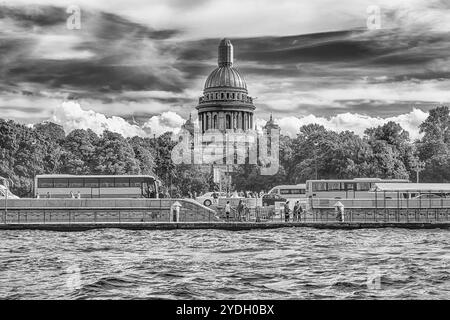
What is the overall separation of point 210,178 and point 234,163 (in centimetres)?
499

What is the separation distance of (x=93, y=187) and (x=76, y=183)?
4.48 feet

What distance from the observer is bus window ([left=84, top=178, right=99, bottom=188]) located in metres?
53.2

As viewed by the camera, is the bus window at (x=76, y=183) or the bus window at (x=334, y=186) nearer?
the bus window at (x=76, y=183)

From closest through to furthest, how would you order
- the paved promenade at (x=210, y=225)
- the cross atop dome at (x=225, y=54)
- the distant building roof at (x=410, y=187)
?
the paved promenade at (x=210, y=225) → the distant building roof at (x=410, y=187) → the cross atop dome at (x=225, y=54)

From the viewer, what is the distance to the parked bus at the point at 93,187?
5297cm

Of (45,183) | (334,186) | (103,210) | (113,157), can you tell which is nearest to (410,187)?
(334,186)

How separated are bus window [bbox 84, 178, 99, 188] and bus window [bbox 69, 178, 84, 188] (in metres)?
0.27

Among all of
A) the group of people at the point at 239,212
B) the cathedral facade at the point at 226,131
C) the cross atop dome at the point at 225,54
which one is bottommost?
the group of people at the point at 239,212

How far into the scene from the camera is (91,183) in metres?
53.3

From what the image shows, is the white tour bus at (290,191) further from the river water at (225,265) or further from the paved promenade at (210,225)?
the river water at (225,265)

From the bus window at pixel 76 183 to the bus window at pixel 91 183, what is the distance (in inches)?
10.7

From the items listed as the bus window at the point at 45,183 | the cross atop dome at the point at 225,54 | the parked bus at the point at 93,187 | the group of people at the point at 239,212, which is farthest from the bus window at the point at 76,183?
the cross atop dome at the point at 225,54

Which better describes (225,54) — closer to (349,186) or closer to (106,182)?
(349,186)
